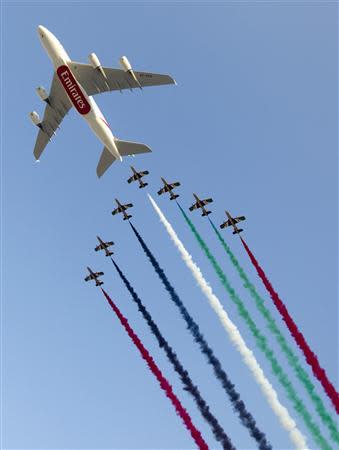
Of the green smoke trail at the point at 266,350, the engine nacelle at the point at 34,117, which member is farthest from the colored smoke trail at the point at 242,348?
the engine nacelle at the point at 34,117

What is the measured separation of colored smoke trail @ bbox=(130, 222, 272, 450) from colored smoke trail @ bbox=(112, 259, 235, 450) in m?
3.47

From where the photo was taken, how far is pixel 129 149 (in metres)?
93.2

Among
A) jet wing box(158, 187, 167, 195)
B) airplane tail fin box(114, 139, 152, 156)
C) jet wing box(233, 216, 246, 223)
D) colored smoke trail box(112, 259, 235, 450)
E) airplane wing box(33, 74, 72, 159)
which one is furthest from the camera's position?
jet wing box(158, 187, 167, 195)

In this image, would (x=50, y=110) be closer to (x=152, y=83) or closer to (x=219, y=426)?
(x=152, y=83)

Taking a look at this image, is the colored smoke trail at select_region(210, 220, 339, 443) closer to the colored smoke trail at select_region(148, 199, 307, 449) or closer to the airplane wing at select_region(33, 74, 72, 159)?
the colored smoke trail at select_region(148, 199, 307, 449)

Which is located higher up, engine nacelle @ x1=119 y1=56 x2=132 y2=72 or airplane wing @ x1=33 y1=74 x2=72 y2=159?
airplane wing @ x1=33 y1=74 x2=72 y2=159

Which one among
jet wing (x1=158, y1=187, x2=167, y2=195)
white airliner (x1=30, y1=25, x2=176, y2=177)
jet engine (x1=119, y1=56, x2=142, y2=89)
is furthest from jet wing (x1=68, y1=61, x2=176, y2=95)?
jet wing (x1=158, y1=187, x2=167, y2=195)

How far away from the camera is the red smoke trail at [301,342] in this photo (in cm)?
7694

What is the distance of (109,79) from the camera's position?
90000 millimetres

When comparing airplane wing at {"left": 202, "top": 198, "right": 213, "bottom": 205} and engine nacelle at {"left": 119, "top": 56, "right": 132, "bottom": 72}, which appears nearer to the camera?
engine nacelle at {"left": 119, "top": 56, "right": 132, "bottom": 72}

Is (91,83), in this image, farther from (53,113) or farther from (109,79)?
(53,113)

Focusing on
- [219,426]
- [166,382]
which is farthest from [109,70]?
[219,426]

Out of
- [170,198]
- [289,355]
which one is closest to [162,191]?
[170,198]

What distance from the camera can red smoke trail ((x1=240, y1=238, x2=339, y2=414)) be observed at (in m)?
76.9
